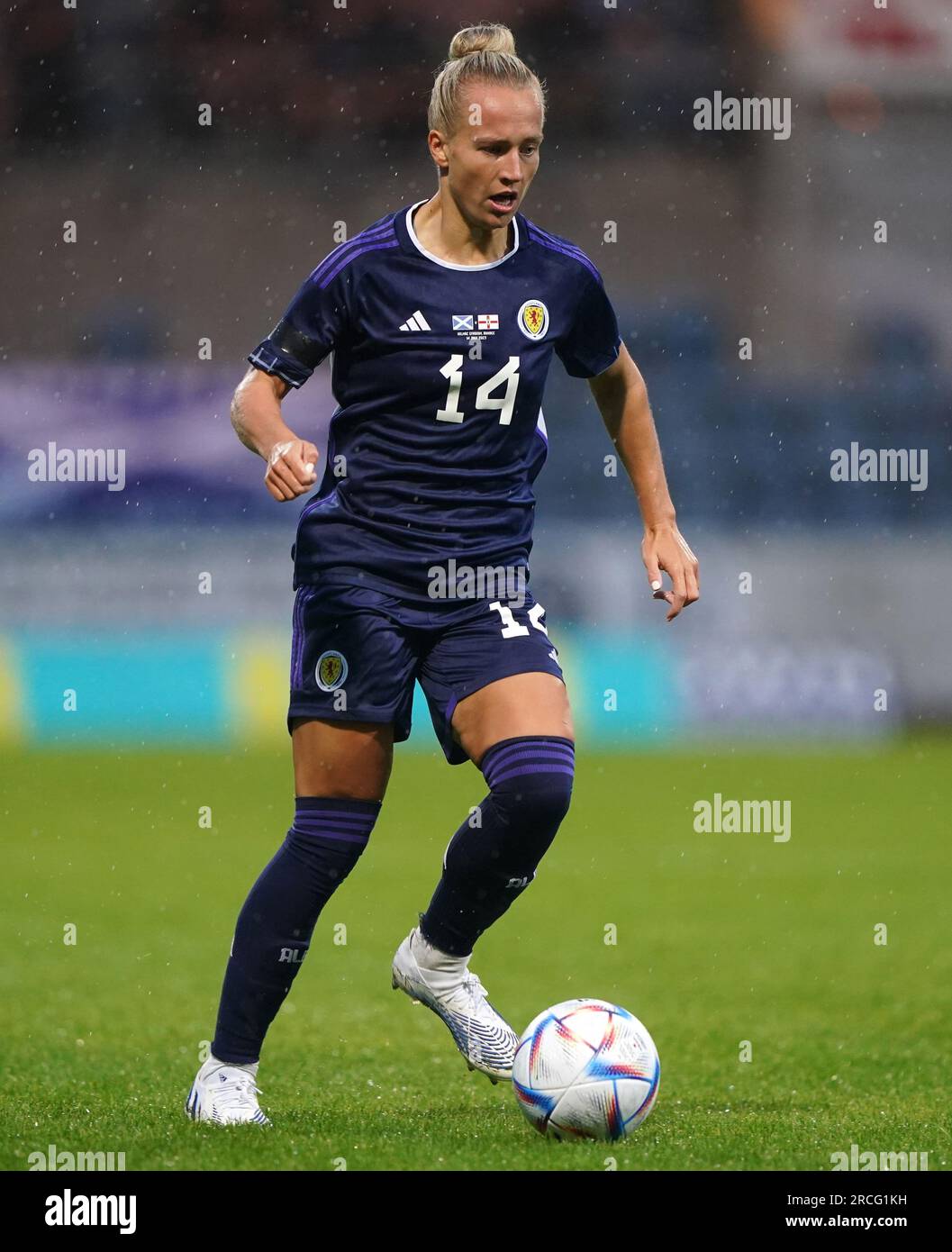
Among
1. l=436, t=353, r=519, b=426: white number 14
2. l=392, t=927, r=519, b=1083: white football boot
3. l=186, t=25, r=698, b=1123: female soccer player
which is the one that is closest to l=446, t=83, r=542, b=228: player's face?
l=186, t=25, r=698, b=1123: female soccer player

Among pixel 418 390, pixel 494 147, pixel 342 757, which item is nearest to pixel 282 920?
pixel 342 757

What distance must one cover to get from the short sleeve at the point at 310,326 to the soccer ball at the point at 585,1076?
143 centimetres

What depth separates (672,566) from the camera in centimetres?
402

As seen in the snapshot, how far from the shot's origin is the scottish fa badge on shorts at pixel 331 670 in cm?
375

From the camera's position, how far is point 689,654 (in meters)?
15.5

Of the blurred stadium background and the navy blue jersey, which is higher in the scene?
the blurred stadium background

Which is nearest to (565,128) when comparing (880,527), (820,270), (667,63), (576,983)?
(667,63)

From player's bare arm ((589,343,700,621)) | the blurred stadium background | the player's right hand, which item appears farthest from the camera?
the blurred stadium background

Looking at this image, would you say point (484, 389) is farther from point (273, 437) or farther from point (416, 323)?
point (273, 437)

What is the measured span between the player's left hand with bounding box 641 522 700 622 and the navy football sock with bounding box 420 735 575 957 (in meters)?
0.44

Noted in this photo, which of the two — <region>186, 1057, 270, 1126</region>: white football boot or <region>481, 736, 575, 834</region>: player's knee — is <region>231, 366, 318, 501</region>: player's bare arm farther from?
<region>186, 1057, 270, 1126</region>: white football boot

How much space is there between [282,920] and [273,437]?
970 mm

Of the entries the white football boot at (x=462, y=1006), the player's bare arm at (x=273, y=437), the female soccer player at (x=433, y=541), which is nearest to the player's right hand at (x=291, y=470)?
the player's bare arm at (x=273, y=437)

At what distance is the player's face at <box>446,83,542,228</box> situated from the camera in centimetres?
368
